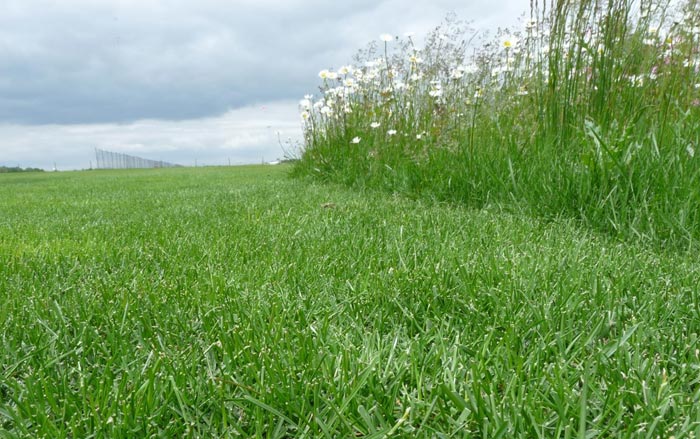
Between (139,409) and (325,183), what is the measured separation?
485 cm

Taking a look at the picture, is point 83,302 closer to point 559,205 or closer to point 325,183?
point 559,205

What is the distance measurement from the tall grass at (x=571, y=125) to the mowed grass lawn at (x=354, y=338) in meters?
0.40

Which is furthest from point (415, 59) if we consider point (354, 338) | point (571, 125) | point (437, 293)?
point (354, 338)

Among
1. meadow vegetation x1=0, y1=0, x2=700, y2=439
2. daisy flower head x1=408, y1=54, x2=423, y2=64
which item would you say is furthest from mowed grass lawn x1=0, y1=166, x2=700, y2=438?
daisy flower head x1=408, y1=54, x2=423, y2=64

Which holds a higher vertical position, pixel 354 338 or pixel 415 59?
pixel 415 59

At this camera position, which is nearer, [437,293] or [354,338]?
[354,338]

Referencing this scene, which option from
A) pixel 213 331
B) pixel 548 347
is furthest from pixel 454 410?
pixel 213 331

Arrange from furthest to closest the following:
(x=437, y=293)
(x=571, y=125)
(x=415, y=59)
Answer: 1. (x=415, y=59)
2. (x=571, y=125)
3. (x=437, y=293)

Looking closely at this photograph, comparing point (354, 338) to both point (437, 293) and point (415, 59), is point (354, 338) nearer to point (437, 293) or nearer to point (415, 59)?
point (437, 293)

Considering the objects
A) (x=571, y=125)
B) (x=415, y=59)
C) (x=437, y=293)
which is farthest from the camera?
(x=415, y=59)

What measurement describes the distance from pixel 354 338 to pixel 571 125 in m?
2.44

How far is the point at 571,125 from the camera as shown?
3064 mm

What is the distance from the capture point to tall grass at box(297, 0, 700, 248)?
2422 mm

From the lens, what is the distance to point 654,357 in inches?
43.9
